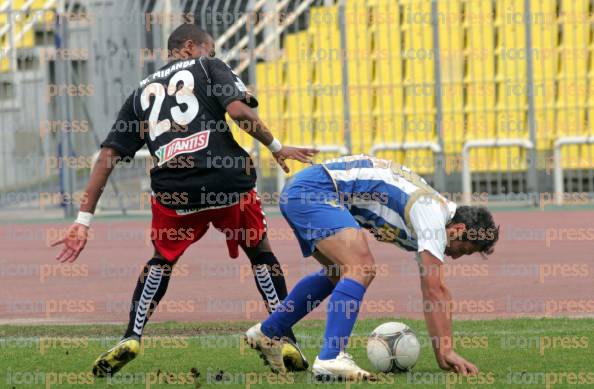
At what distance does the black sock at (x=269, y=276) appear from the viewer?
27.1ft

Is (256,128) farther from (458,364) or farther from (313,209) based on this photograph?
(458,364)

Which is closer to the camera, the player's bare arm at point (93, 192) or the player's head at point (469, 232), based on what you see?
the player's head at point (469, 232)

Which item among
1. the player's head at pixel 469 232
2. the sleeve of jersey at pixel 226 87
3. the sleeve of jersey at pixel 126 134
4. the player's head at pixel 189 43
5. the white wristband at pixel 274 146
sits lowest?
the player's head at pixel 469 232

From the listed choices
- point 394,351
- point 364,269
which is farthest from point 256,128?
point 394,351

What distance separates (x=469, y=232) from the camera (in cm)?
734

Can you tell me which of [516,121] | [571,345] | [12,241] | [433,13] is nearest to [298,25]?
[433,13]

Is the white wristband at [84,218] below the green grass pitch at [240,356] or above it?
above

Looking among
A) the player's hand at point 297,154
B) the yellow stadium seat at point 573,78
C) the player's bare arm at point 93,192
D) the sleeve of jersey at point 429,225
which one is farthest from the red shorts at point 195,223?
the yellow stadium seat at point 573,78

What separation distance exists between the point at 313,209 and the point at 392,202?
478 millimetres

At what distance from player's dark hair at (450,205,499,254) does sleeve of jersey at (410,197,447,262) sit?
155mm

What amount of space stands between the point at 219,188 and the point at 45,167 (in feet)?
43.5

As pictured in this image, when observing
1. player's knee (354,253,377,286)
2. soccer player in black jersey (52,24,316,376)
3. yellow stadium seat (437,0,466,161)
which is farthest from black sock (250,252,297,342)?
yellow stadium seat (437,0,466,161)

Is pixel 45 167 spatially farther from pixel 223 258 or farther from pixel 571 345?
pixel 571 345

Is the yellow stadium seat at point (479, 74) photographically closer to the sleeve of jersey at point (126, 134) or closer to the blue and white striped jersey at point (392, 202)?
the sleeve of jersey at point (126, 134)
